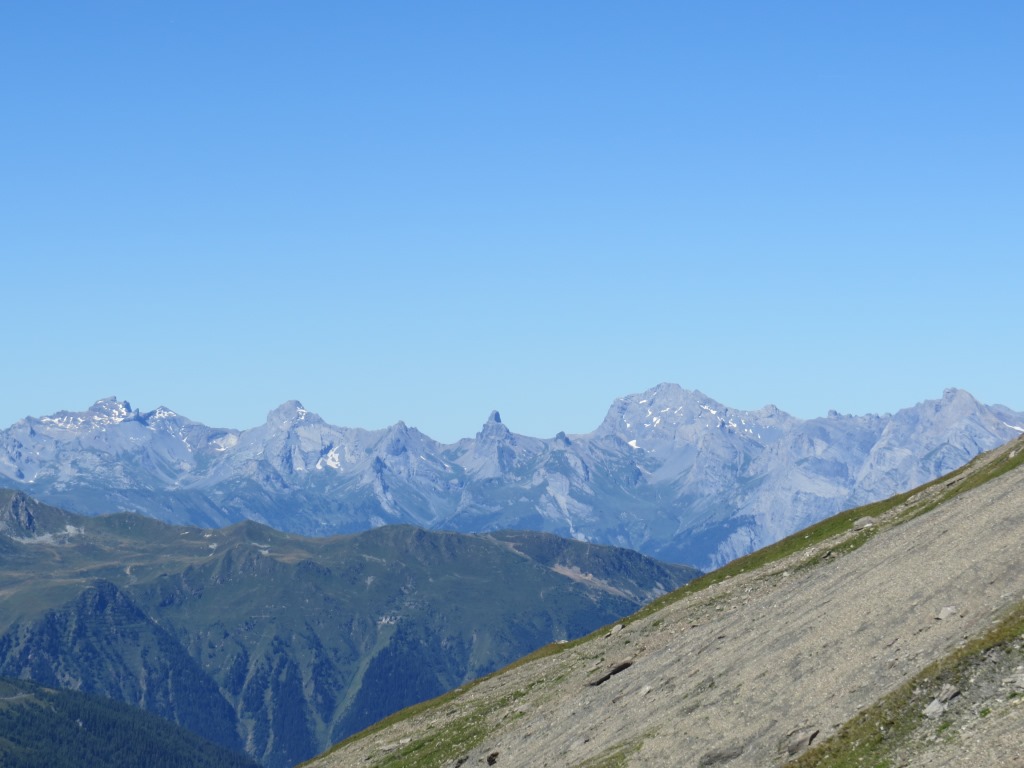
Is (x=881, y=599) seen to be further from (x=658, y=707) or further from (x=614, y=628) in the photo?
(x=614, y=628)

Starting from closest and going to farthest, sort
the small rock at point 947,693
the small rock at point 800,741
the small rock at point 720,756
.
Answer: the small rock at point 947,693, the small rock at point 800,741, the small rock at point 720,756

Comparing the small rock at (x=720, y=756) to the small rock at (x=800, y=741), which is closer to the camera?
the small rock at (x=800, y=741)

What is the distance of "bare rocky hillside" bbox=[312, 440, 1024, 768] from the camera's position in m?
50.0

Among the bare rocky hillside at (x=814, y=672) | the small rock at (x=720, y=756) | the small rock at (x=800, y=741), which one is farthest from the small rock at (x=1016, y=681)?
the small rock at (x=720, y=756)

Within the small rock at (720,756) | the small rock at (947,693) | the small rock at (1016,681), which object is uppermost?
the small rock at (947,693)

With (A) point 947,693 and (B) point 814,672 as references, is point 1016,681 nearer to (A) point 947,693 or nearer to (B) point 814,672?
(A) point 947,693

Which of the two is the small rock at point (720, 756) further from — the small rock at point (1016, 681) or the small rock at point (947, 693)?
the small rock at point (1016, 681)

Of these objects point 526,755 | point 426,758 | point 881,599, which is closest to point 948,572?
point 881,599

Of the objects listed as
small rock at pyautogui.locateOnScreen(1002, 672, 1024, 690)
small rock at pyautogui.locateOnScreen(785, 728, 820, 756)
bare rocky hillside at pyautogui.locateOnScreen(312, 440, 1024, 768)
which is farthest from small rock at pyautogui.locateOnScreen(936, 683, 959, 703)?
small rock at pyautogui.locateOnScreen(785, 728, 820, 756)

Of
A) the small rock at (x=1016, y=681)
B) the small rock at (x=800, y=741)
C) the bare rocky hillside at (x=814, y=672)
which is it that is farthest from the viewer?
the small rock at (x=800, y=741)

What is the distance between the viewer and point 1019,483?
80000mm

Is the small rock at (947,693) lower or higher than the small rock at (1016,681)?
higher

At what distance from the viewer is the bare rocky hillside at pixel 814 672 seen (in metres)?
50.0

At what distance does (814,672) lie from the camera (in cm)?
6084
